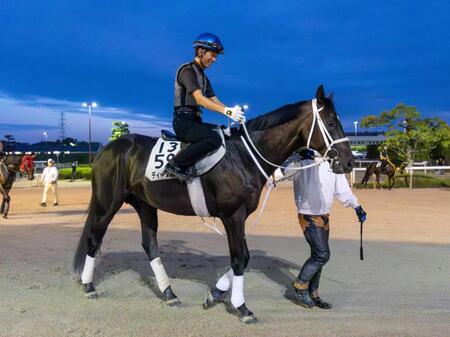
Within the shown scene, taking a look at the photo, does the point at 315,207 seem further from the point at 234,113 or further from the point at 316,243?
the point at 234,113

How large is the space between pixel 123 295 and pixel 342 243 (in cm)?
491

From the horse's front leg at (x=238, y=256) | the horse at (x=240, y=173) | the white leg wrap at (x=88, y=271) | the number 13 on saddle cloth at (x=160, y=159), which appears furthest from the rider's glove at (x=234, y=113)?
the white leg wrap at (x=88, y=271)

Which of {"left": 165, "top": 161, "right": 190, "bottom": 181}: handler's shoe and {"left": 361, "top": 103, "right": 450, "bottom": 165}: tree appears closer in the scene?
{"left": 165, "top": 161, "right": 190, "bottom": 181}: handler's shoe

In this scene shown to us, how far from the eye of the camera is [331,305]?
483 centimetres

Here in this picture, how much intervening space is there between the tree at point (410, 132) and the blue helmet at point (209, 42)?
31701 mm

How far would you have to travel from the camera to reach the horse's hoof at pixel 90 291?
512 cm

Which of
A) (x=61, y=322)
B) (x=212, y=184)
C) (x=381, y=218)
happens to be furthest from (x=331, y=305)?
(x=381, y=218)

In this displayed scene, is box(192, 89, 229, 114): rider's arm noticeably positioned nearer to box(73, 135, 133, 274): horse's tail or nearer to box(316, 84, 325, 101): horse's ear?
box(316, 84, 325, 101): horse's ear

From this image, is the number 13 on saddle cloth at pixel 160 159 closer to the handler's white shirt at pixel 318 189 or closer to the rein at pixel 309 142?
the rein at pixel 309 142

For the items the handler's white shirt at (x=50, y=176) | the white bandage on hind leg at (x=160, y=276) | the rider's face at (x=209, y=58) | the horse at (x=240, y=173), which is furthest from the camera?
the handler's white shirt at (x=50, y=176)

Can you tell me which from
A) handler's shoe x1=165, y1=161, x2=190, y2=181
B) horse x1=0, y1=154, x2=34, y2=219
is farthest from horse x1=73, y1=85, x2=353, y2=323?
horse x1=0, y1=154, x2=34, y2=219

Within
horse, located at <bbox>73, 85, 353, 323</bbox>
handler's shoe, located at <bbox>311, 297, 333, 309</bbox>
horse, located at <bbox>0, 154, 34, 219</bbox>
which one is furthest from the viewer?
horse, located at <bbox>0, 154, 34, 219</bbox>

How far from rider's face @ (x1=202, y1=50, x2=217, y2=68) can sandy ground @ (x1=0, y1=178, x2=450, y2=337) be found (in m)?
2.71

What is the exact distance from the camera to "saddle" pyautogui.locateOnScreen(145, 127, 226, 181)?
4488 millimetres
